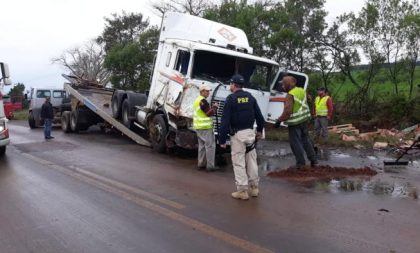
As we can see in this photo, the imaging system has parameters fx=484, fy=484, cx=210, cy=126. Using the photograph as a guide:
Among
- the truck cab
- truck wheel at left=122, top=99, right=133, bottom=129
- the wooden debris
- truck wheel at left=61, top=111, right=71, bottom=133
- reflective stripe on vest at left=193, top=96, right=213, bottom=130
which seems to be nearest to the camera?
reflective stripe on vest at left=193, top=96, right=213, bottom=130

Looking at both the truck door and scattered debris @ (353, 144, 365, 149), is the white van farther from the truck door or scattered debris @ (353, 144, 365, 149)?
scattered debris @ (353, 144, 365, 149)

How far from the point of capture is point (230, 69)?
1070cm

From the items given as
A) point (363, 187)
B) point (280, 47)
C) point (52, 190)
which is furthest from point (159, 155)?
point (280, 47)

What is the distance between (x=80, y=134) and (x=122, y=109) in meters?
3.57

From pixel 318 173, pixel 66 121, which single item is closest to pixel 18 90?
pixel 66 121

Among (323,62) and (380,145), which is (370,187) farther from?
(323,62)

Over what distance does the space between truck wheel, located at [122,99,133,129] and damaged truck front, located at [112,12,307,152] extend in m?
1.48

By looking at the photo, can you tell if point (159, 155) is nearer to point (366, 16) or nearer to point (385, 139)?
point (385, 139)

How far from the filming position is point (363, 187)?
758cm

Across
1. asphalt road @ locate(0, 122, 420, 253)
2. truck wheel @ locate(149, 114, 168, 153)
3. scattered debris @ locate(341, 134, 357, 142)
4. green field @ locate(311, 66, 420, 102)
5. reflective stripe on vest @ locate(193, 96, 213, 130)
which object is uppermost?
green field @ locate(311, 66, 420, 102)

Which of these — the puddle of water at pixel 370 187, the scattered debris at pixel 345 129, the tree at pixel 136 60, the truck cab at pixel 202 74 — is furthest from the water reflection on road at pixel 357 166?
the tree at pixel 136 60

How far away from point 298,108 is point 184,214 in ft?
11.8

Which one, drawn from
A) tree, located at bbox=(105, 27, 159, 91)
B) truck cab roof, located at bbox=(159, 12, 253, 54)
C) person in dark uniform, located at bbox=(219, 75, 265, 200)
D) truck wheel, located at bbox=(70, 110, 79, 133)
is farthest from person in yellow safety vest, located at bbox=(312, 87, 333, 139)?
tree, located at bbox=(105, 27, 159, 91)

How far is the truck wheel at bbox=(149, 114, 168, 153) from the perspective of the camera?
37.8 ft
